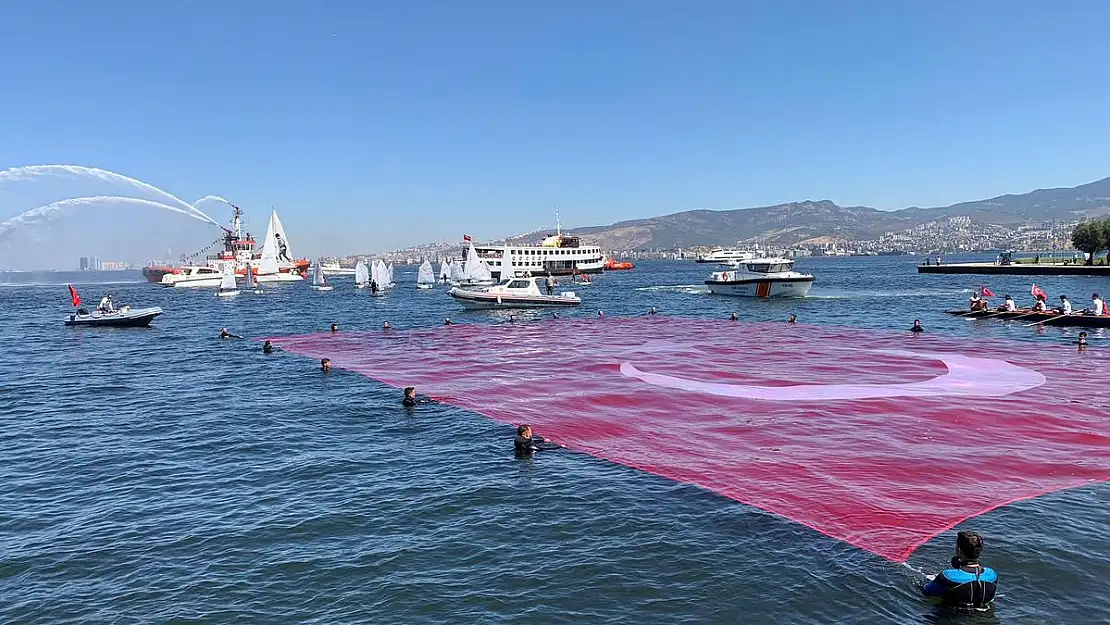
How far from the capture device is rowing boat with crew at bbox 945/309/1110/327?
50156 mm

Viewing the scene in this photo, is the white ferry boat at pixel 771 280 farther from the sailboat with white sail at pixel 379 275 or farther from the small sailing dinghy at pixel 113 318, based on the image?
the small sailing dinghy at pixel 113 318

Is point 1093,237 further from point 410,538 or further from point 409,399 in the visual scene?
point 410,538

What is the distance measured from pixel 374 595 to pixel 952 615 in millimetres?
10029

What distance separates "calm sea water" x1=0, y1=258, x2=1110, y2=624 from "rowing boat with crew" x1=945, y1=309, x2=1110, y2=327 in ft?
132

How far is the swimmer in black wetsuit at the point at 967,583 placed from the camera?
11883mm

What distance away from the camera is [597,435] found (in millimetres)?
23812

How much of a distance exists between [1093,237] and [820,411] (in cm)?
14550

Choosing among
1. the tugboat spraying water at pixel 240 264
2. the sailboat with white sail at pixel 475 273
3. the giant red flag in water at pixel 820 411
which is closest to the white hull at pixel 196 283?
the tugboat spraying water at pixel 240 264

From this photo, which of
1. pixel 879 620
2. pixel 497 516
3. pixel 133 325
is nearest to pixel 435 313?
pixel 133 325

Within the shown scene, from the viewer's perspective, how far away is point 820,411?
86.0 feet

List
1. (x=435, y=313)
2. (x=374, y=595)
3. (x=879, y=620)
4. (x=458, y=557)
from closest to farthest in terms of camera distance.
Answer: (x=879, y=620) → (x=374, y=595) → (x=458, y=557) → (x=435, y=313)

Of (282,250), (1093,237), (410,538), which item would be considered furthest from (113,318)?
(1093,237)

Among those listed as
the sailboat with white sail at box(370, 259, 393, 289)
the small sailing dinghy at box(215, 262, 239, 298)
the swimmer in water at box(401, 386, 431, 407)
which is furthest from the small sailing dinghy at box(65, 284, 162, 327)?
the sailboat with white sail at box(370, 259, 393, 289)

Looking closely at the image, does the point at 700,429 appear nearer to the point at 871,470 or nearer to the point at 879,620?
the point at 871,470
